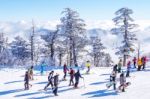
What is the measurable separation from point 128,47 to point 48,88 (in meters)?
35.3

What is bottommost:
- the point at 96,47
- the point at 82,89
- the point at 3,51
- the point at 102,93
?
the point at 102,93

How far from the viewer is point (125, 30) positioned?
228ft

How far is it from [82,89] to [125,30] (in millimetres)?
35810

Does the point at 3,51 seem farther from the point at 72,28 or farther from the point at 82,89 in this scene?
the point at 82,89

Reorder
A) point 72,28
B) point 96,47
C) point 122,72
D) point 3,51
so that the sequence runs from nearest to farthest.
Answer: point 122,72, point 72,28, point 96,47, point 3,51

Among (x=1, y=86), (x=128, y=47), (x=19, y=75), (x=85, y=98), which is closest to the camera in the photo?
(x=85, y=98)

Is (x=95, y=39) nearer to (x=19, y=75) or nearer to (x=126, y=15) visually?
(x=126, y=15)

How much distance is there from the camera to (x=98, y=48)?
90.9 metres

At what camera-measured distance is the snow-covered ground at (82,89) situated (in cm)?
3250

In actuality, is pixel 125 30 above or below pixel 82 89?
above

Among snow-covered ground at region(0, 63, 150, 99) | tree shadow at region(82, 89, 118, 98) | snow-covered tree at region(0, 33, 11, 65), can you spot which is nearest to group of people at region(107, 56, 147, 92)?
snow-covered ground at region(0, 63, 150, 99)

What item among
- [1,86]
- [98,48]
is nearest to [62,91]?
[1,86]

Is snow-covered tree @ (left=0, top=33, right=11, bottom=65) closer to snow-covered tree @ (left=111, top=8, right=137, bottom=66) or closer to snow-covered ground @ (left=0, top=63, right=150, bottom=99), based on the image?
snow-covered tree @ (left=111, top=8, right=137, bottom=66)

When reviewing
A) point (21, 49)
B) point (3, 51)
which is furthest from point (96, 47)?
point (3, 51)
